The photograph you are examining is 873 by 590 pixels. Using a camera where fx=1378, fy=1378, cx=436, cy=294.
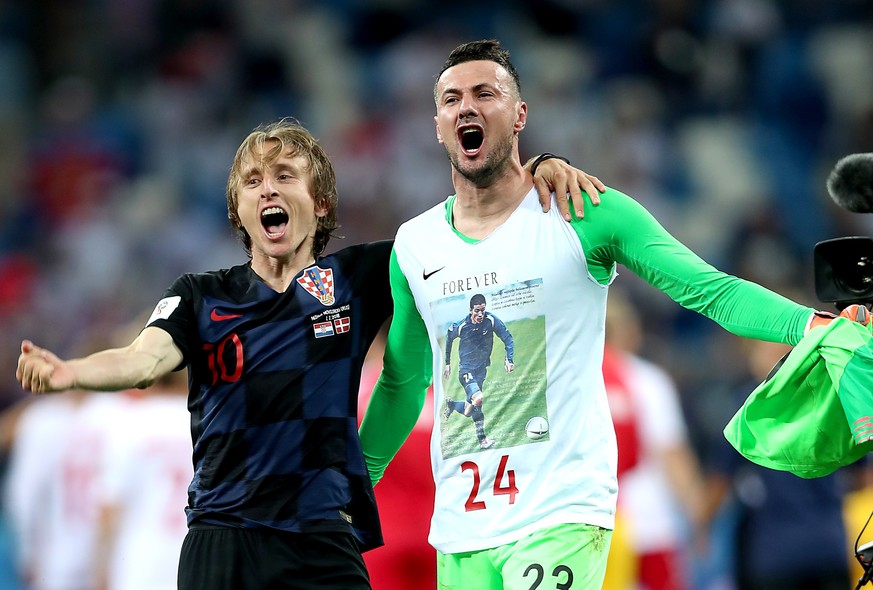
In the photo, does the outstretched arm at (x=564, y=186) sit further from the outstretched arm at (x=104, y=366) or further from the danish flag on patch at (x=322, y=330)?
the outstretched arm at (x=104, y=366)

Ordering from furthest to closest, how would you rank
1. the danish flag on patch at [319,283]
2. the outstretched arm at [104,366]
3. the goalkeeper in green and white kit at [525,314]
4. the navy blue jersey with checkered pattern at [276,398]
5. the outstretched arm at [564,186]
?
the danish flag on patch at [319,283] < the outstretched arm at [564,186] < the navy blue jersey with checkered pattern at [276,398] < the goalkeeper in green and white kit at [525,314] < the outstretched arm at [104,366]

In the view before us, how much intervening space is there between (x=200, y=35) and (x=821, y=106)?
6.48 meters

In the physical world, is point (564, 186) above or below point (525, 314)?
above

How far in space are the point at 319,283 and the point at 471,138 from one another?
2.36 ft

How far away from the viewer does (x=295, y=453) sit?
4465 mm

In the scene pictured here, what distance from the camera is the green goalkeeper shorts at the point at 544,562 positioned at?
13.9ft

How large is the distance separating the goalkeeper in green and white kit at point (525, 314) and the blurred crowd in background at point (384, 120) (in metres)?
7.08

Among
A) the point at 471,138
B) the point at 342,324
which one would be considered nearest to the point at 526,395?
the point at 342,324

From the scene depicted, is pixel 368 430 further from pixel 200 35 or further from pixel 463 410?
pixel 200 35

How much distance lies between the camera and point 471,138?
4.73 m

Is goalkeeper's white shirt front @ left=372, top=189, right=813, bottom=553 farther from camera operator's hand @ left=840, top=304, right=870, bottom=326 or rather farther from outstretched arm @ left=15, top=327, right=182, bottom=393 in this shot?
Result: outstretched arm @ left=15, top=327, right=182, bottom=393

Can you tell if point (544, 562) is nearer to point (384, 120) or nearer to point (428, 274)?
point (428, 274)

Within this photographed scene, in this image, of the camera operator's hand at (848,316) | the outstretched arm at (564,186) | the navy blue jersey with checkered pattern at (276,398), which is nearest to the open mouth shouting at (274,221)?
the navy blue jersey with checkered pattern at (276,398)

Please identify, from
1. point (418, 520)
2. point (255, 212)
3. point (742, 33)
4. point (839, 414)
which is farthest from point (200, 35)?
point (839, 414)
